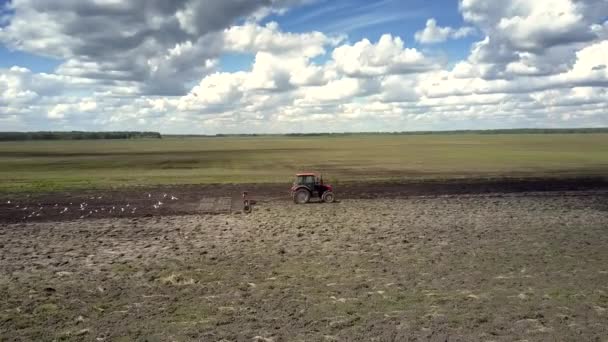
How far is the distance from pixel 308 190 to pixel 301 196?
60 cm

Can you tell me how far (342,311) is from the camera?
1219cm

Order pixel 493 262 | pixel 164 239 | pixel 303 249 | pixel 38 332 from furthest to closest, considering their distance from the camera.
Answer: pixel 164 239
pixel 303 249
pixel 493 262
pixel 38 332

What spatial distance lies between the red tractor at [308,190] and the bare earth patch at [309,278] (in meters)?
5.50

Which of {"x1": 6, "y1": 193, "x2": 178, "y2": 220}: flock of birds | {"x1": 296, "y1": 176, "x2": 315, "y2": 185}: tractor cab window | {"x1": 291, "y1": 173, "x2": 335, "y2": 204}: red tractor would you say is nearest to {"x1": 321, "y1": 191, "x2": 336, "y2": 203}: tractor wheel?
{"x1": 291, "y1": 173, "x2": 335, "y2": 204}: red tractor

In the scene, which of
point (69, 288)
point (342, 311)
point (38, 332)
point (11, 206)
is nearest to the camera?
point (38, 332)

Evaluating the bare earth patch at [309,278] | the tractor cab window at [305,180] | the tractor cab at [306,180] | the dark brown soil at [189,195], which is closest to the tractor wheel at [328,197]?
the tractor cab at [306,180]

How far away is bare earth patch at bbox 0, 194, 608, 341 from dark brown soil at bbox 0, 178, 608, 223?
319cm

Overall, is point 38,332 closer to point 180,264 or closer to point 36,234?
point 180,264

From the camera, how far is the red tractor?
3117 cm

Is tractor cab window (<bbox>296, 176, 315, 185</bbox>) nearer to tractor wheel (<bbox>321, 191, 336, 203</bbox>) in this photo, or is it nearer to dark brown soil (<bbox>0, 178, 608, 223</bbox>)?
tractor wheel (<bbox>321, 191, 336, 203</bbox>)

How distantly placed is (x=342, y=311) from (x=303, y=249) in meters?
6.81

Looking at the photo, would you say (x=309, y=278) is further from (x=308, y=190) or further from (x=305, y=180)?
(x=305, y=180)

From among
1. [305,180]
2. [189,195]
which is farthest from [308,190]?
[189,195]

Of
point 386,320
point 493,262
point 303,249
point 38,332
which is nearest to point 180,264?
point 303,249
